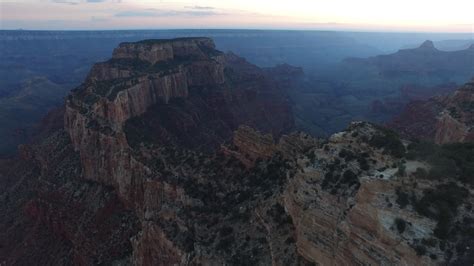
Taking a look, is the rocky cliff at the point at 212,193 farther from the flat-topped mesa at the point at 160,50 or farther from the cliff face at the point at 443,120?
the cliff face at the point at 443,120

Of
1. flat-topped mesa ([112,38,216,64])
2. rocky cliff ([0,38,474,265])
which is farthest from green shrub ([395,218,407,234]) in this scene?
flat-topped mesa ([112,38,216,64])

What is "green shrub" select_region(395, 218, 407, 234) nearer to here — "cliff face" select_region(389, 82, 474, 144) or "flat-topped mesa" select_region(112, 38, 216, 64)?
"cliff face" select_region(389, 82, 474, 144)

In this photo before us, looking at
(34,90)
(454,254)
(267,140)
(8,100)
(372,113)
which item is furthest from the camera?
(34,90)

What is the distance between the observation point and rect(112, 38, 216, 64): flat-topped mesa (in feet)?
340

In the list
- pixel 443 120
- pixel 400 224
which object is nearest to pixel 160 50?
pixel 443 120

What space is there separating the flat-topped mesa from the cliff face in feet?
178

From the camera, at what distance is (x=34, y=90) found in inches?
7106

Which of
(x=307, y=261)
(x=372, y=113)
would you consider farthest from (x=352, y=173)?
(x=372, y=113)

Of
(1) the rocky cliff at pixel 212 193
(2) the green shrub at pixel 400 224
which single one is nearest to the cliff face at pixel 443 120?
(1) the rocky cliff at pixel 212 193

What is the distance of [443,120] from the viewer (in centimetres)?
6888

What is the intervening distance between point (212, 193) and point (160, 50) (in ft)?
229

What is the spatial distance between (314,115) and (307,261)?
427ft

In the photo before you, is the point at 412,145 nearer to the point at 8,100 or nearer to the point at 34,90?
the point at 8,100

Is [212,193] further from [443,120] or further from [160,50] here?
[160,50]
